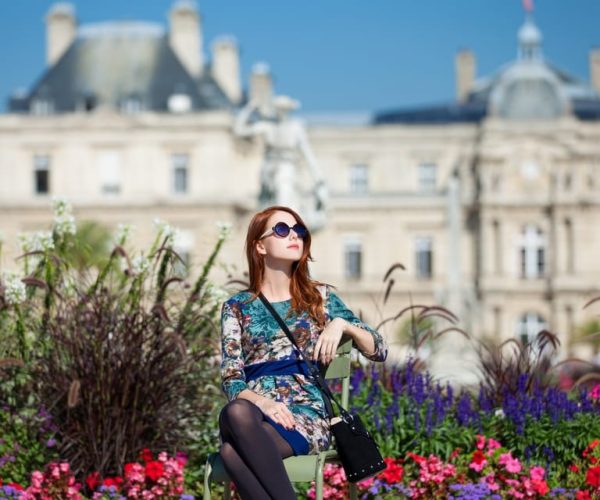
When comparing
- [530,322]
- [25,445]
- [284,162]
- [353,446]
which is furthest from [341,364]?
[530,322]

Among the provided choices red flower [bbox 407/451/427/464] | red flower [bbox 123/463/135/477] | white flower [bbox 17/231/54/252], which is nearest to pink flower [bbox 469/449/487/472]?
red flower [bbox 407/451/427/464]

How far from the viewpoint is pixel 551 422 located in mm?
7285

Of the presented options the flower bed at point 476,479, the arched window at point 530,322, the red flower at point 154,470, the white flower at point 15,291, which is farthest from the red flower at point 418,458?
the arched window at point 530,322

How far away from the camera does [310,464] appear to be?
5.50m

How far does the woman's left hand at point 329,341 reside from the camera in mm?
5695

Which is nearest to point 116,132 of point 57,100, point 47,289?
point 57,100

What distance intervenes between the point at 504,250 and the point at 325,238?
6591 mm

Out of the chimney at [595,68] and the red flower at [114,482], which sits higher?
the chimney at [595,68]

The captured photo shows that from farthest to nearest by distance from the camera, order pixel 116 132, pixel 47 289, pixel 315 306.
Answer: pixel 116 132, pixel 47 289, pixel 315 306

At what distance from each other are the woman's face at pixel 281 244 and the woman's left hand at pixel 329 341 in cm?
39

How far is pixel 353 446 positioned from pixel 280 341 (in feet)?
1.98

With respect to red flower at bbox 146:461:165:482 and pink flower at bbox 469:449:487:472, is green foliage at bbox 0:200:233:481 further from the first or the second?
pink flower at bbox 469:449:487:472

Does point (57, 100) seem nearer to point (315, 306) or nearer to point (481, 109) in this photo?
point (481, 109)

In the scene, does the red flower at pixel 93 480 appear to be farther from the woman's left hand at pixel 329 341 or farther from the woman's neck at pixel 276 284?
the woman's left hand at pixel 329 341
